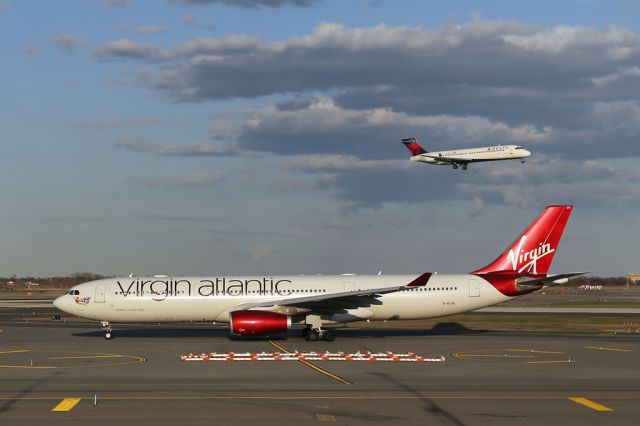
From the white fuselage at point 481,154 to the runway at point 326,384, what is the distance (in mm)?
32715

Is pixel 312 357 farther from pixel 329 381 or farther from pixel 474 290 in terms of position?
pixel 474 290

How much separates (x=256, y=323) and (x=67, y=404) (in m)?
19.4

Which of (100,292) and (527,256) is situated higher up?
(527,256)

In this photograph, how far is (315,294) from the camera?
42.7 metres

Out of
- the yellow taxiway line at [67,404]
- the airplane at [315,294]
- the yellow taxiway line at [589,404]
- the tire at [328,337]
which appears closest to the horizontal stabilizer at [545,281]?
the airplane at [315,294]

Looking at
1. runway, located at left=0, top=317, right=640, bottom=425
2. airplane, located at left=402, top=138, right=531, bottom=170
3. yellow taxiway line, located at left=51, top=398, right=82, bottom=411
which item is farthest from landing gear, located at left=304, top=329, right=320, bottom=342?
airplane, located at left=402, top=138, right=531, bottom=170

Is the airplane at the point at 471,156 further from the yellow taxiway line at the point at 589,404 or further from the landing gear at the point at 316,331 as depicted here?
the yellow taxiway line at the point at 589,404

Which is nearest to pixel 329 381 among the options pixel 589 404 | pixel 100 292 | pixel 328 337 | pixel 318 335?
pixel 589 404

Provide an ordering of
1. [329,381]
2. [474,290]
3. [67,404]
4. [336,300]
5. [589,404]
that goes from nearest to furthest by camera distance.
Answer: [67,404], [589,404], [329,381], [336,300], [474,290]

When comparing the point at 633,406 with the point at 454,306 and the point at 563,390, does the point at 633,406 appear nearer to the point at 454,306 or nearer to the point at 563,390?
the point at 563,390

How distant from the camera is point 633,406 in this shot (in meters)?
20.2

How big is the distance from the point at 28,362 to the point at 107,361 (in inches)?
119

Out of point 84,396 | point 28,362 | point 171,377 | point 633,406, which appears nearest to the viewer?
point 633,406

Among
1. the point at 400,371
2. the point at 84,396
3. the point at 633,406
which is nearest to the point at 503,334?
the point at 400,371
